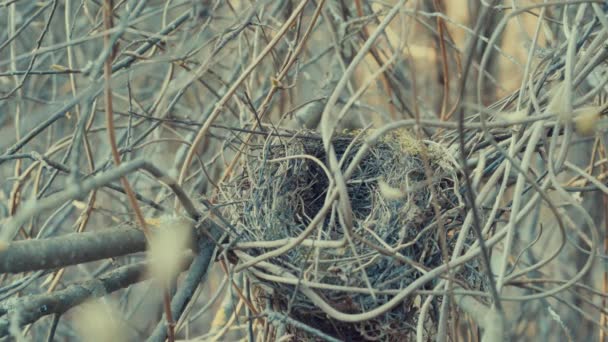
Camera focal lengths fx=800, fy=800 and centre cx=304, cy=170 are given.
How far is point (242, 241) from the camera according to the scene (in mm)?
1541

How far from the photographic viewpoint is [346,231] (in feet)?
4.07

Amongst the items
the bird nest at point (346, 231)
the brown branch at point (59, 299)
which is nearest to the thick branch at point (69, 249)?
the brown branch at point (59, 299)

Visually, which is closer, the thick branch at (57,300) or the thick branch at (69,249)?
the thick branch at (69,249)

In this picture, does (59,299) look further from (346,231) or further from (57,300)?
(346,231)

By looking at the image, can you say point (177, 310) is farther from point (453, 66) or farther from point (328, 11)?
point (453, 66)

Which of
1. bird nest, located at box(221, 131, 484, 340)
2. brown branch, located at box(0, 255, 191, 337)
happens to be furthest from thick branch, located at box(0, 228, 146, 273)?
bird nest, located at box(221, 131, 484, 340)

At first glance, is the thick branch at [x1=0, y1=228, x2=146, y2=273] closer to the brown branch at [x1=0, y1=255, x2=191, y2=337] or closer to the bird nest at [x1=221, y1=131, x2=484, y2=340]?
the brown branch at [x1=0, y1=255, x2=191, y2=337]

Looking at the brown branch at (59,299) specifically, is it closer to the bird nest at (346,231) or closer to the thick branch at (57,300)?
the thick branch at (57,300)

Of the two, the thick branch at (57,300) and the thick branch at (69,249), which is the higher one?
the thick branch at (69,249)

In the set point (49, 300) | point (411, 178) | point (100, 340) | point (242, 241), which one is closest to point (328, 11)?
point (411, 178)

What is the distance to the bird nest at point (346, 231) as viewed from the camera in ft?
4.63

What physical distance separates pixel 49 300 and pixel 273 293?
0.40 metres

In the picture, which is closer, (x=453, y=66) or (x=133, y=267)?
→ (x=133, y=267)

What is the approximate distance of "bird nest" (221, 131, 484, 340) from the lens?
1411 mm
